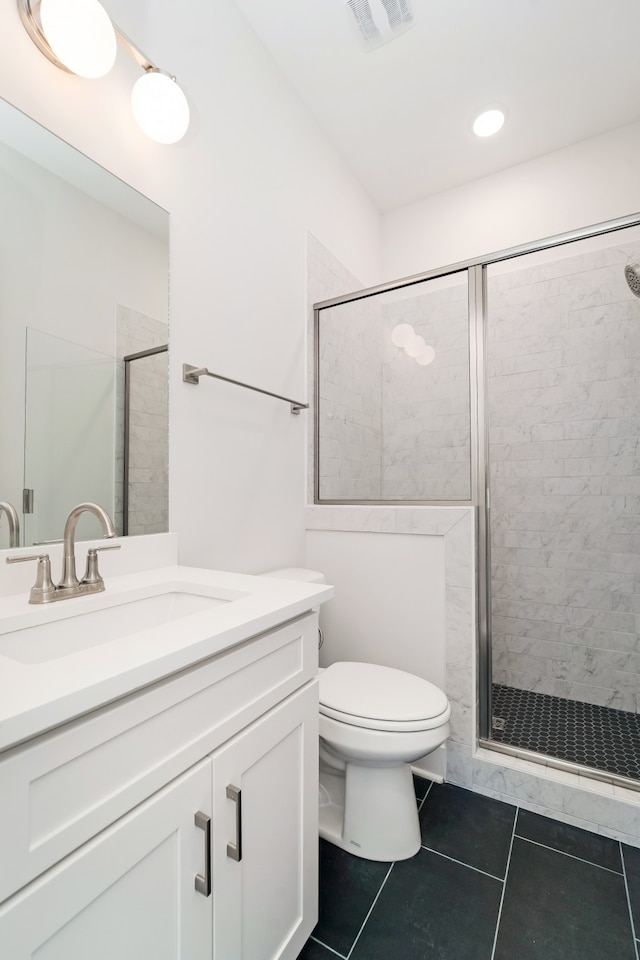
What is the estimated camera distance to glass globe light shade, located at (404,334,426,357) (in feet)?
6.62

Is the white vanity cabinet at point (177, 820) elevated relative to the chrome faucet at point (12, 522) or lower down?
lower down

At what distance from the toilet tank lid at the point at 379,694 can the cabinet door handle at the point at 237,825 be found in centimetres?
57

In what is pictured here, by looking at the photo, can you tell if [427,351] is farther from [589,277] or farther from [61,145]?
[61,145]

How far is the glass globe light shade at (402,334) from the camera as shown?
80.8 inches

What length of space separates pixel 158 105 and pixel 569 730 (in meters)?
2.56

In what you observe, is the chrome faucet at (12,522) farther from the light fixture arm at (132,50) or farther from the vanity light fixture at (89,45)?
the light fixture arm at (132,50)

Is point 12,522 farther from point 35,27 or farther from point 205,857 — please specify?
point 35,27

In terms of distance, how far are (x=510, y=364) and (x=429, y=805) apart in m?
2.00

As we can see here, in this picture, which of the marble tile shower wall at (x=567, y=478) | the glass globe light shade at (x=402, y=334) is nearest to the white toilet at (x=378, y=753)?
the marble tile shower wall at (x=567, y=478)

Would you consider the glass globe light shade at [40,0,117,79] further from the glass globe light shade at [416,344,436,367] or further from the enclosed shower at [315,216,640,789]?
the glass globe light shade at [416,344,436,367]

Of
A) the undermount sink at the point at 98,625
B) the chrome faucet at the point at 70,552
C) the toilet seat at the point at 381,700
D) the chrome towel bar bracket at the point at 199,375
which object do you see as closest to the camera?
the undermount sink at the point at 98,625

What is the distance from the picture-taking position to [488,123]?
2.13 m

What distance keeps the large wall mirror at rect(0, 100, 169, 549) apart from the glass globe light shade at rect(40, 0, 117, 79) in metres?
0.18

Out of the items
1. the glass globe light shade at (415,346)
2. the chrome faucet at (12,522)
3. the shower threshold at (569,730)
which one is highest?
the glass globe light shade at (415,346)
